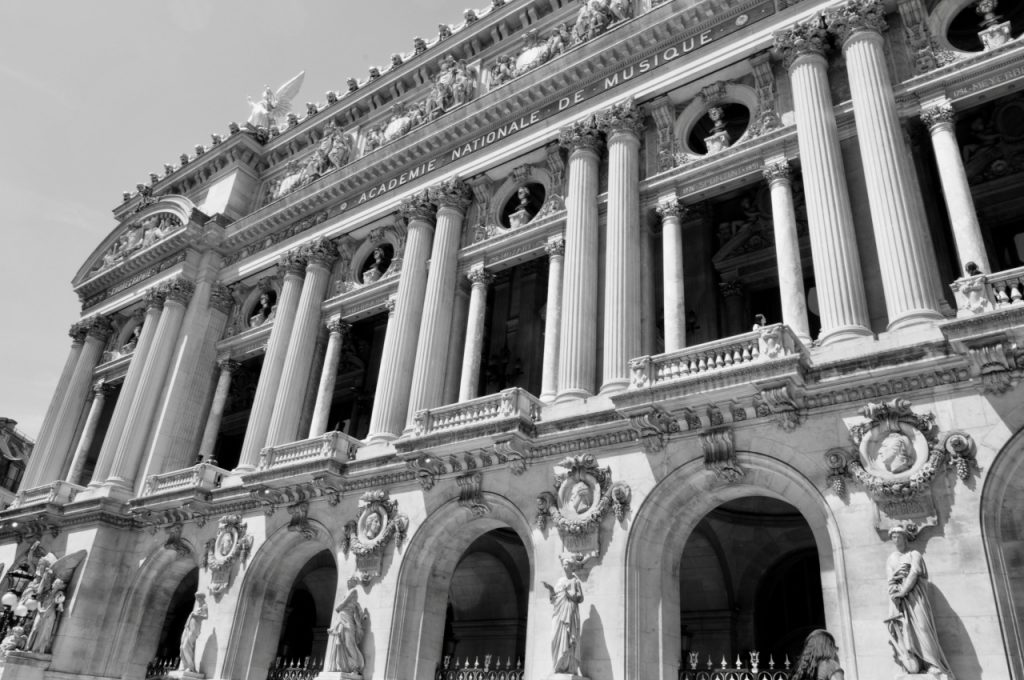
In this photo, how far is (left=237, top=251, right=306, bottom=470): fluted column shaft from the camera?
26516 millimetres

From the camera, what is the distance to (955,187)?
16.5 metres

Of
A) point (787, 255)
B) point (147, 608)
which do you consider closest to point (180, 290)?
point (147, 608)

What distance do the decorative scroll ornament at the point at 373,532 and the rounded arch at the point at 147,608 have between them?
26.6 feet

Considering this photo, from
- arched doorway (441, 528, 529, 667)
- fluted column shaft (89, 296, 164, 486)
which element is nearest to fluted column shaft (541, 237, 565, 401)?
arched doorway (441, 528, 529, 667)

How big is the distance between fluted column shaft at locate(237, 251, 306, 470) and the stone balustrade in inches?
39.6

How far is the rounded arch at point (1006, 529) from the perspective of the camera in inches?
495

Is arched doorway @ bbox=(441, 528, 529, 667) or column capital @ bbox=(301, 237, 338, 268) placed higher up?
column capital @ bbox=(301, 237, 338, 268)

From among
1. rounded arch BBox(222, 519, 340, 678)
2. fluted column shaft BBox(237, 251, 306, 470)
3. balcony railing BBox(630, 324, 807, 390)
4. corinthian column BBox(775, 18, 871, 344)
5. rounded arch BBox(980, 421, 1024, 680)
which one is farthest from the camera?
fluted column shaft BBox(237, 251, 306, 470)

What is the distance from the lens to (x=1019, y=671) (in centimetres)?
1202

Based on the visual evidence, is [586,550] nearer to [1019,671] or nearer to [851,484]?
[851,484]

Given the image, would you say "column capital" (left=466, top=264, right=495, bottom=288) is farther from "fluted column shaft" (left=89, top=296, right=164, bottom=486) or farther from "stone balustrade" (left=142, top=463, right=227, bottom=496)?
"fluted column shaft" (left=89, top=296, right=164, bottom=486)

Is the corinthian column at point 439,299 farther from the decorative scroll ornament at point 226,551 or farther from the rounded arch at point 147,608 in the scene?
the rounded arch at point 147,608

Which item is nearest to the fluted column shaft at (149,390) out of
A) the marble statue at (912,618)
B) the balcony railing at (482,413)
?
the balcony railing at (482,413)

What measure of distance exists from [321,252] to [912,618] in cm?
2272
